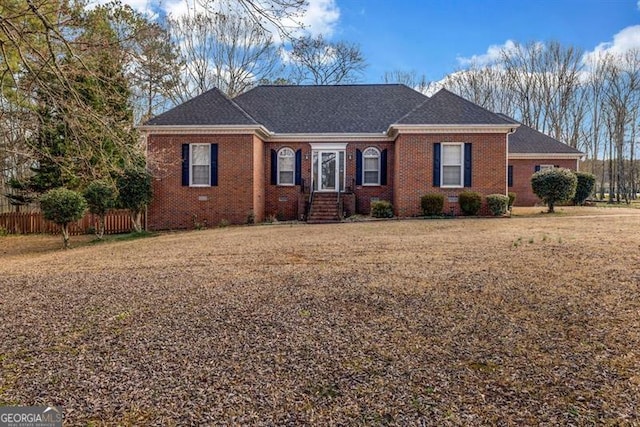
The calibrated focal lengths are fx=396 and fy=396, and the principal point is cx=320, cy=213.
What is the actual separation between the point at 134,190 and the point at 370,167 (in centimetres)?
978

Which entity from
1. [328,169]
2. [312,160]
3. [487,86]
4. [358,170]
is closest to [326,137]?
[312,160]

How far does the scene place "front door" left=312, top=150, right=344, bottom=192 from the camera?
17875mm

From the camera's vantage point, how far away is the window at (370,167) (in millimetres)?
17719

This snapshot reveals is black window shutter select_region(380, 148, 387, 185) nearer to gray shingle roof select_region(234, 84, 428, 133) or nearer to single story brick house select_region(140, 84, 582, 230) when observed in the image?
single story brick house select_region(140, 84, 582, 230)

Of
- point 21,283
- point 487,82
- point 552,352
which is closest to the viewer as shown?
point 552,352

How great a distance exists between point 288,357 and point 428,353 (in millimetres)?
1195

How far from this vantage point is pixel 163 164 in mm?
15648

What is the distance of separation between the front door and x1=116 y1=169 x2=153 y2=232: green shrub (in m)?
6.96

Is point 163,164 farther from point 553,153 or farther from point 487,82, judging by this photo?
point 487,82

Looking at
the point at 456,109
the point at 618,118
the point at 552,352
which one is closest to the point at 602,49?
the point at 618,118

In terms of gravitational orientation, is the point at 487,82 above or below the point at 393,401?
above

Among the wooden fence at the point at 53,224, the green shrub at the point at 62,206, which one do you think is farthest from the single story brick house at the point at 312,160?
the green shrub at the point at 62,206

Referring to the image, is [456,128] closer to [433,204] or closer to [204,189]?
[433,204]

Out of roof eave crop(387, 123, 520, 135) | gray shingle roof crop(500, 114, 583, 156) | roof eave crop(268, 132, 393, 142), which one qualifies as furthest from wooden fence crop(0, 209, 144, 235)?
gray shingle roof crop(500, 114, 583, 156)
